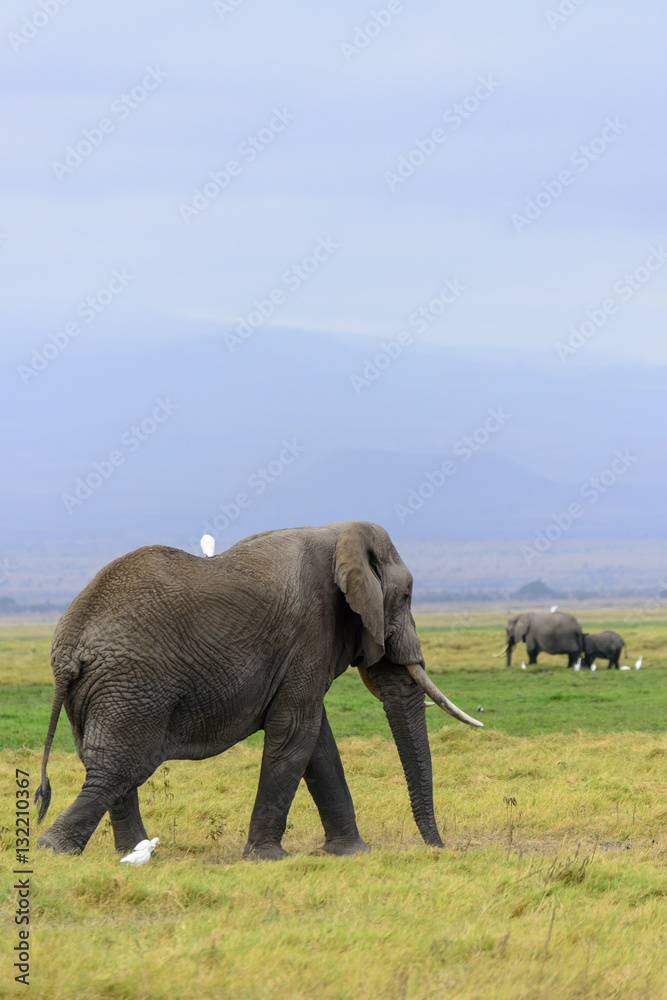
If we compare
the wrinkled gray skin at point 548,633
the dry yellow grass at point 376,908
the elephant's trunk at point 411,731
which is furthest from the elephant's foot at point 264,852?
the wrinkled gray skin at point 548,633

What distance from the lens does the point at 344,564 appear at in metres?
10.7

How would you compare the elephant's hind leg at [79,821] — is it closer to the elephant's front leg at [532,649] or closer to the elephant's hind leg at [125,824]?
the elephant's hind leg at [125,824]

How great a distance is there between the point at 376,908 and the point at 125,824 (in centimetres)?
332

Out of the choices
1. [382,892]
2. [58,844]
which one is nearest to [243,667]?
[58,844]

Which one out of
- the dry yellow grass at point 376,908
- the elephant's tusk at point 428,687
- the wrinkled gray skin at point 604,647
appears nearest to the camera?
the dry yellow grass at point 376,908

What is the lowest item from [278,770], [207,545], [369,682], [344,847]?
[344,847]

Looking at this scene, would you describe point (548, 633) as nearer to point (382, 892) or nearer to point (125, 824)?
point (125, 824)

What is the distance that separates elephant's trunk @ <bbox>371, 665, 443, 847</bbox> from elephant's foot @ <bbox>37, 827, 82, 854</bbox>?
11.1ft

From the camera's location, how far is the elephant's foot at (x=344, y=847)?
11.1 meters

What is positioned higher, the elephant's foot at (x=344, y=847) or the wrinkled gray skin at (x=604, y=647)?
the elephant's foot at (x=344, y=847)

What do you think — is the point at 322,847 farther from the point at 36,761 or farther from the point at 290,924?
the point at 36,761

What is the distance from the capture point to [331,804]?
442 inches

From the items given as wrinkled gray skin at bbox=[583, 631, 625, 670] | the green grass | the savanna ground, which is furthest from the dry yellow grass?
wrinkled gray skin at bbox=[583, 631, 625, 670]

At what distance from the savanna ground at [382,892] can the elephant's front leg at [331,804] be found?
0.30 meters
